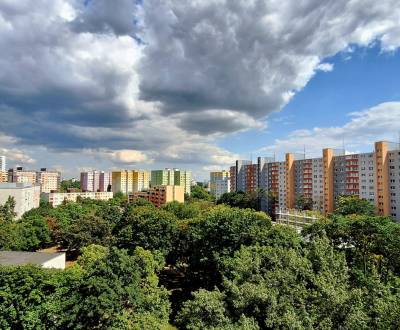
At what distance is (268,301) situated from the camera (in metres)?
11.0

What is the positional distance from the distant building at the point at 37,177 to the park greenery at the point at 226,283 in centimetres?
9907

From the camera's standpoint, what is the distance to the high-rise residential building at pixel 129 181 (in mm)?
113062

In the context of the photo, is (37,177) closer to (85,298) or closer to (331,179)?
(331,179)

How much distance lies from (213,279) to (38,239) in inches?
990

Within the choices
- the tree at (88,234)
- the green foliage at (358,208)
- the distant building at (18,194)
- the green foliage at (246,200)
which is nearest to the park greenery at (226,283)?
the tree at (88,234)

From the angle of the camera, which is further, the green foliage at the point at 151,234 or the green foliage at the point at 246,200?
the green foliage at the point at 246,200

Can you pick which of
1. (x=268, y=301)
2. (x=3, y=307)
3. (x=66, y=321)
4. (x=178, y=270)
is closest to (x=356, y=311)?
(x=268, y=301)

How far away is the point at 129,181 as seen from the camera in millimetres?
114062

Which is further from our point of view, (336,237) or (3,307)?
(336,237)

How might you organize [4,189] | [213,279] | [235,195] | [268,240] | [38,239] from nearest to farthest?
[268,240] → [213,279] → [38,239] → [4,189] → [235,195]

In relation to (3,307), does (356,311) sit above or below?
above

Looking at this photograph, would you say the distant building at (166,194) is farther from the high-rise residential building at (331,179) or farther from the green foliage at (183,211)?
the green foliage at (183,211)

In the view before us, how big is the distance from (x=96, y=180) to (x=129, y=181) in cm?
2323

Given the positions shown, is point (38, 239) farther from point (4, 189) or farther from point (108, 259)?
point (4, 189)
